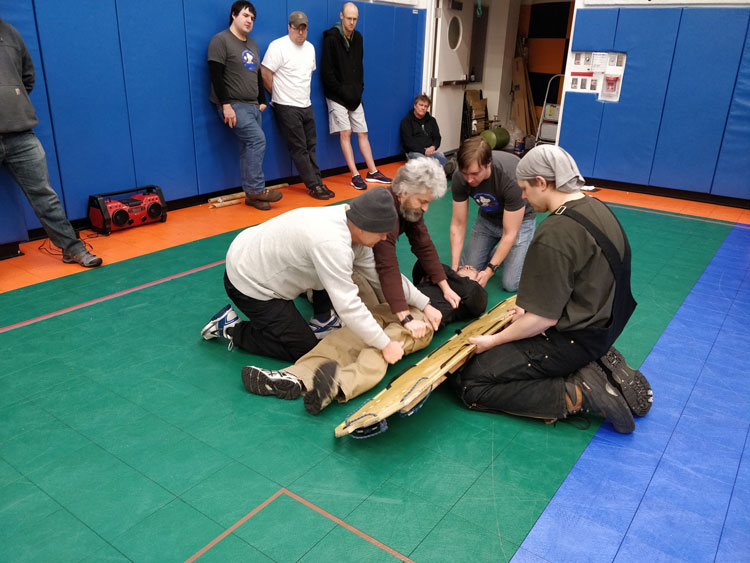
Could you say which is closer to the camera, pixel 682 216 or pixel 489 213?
pixel 489 213

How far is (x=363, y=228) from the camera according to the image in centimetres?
260

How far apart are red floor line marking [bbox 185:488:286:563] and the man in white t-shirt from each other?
4.90 meters

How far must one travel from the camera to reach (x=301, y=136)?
21.9ft

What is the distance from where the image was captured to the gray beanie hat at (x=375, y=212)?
2.56 meters

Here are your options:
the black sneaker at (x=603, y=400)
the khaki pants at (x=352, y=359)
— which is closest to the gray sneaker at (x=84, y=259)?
the khaki pants at (x=352, y=359)

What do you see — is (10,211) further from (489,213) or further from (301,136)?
(489,213)

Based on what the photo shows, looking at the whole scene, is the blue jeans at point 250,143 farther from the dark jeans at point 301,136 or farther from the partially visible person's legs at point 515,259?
the partially visible person's legs at point 515,259

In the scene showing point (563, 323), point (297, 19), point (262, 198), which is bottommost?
point (262, 198)

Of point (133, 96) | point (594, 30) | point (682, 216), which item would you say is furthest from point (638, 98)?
point (133, 96)

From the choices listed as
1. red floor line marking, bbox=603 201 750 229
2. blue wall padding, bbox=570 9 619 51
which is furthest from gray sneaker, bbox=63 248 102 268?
blue wall padding, bbox=570 9 619 51

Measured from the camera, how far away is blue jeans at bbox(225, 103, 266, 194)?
19.7 ft

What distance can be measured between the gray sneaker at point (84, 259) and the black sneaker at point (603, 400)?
3.61 meters

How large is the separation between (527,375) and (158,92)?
468 cm

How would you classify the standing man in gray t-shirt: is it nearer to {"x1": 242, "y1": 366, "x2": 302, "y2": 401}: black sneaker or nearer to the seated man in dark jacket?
the seated man in dark jacket
